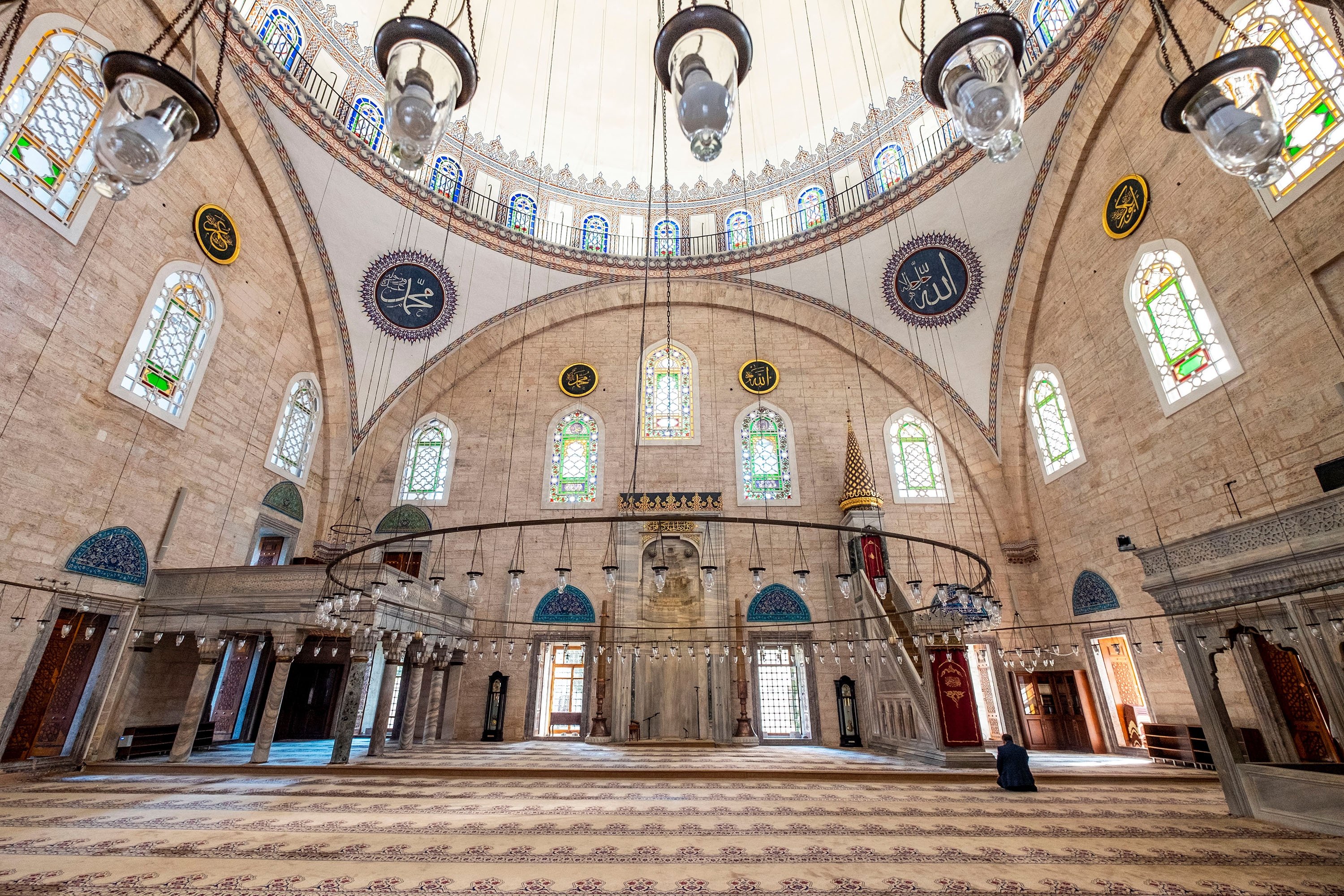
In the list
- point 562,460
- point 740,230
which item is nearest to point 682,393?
point 562,460

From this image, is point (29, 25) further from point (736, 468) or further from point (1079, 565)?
point (1079, 565)

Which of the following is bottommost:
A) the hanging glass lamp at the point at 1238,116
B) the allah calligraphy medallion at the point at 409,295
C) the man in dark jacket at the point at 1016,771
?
the man in dark jacket at the point at 1016,771

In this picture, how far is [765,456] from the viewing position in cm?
1177

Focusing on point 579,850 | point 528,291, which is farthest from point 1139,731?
point 528,291

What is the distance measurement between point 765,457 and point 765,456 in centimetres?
1

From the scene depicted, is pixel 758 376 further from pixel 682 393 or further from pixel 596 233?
pixel 596 233

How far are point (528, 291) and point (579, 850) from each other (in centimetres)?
1060

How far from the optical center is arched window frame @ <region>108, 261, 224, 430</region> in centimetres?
750

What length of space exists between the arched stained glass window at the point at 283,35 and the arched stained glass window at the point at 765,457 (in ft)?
31.8

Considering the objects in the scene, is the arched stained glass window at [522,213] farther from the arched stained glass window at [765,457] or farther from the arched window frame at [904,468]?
the arched window frame at [904,468]

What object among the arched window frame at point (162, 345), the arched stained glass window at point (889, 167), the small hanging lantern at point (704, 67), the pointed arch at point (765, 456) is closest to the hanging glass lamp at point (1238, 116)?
the small hanging lantern at point (704, 67)

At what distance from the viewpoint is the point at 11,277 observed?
20.6 ft

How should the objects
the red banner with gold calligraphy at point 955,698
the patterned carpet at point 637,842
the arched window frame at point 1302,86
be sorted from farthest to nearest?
1. the red banner with gold calligraphy at point 955,698
2. the arched window frame at point 1302,86
3. the patterned carpet at point 637,842

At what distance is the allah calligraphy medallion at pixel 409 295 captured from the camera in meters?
11.0
